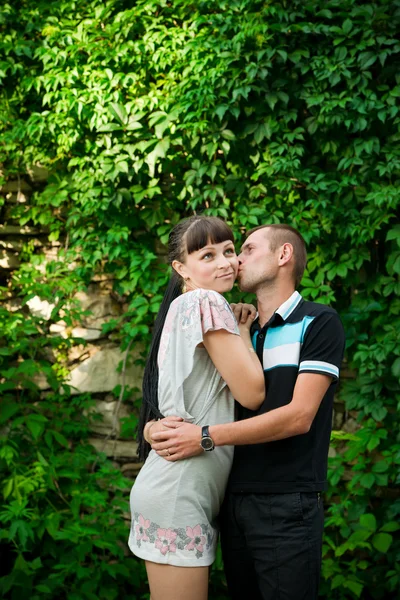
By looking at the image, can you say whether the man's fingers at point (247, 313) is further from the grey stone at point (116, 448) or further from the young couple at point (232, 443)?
the grey stone at point (116, 448)

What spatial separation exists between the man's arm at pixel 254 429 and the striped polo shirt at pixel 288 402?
0.09 m

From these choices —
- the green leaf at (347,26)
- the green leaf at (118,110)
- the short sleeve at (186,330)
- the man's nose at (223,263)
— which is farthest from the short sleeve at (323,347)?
the green leaf at (118,110)

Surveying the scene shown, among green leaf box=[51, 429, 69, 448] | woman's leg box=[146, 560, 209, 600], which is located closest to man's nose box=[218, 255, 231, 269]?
woman's leg box=[146, 560, 209, 600]

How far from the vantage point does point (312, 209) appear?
3.76 meters

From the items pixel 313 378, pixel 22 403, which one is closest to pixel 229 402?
pixel 313 378

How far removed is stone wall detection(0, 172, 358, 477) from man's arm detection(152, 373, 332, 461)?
2.35 meters

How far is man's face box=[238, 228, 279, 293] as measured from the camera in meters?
2.17

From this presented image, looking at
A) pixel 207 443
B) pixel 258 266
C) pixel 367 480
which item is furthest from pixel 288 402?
pixel 367 480

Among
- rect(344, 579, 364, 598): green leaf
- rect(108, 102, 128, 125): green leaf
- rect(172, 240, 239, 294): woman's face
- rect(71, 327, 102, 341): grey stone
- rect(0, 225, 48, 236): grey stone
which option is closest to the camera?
rect(172, 240, 239, 294): woman's face

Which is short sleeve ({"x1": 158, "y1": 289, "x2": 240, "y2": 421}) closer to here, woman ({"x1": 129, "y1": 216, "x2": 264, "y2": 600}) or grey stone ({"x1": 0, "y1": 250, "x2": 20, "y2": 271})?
woman ({"x1": 129, "y1": 216, "x2": 264, "y2": 600})

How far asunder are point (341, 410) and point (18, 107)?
285 cm

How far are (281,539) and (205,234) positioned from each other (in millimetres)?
921

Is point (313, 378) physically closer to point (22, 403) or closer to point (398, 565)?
point (398, 565)

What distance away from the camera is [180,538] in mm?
1808
